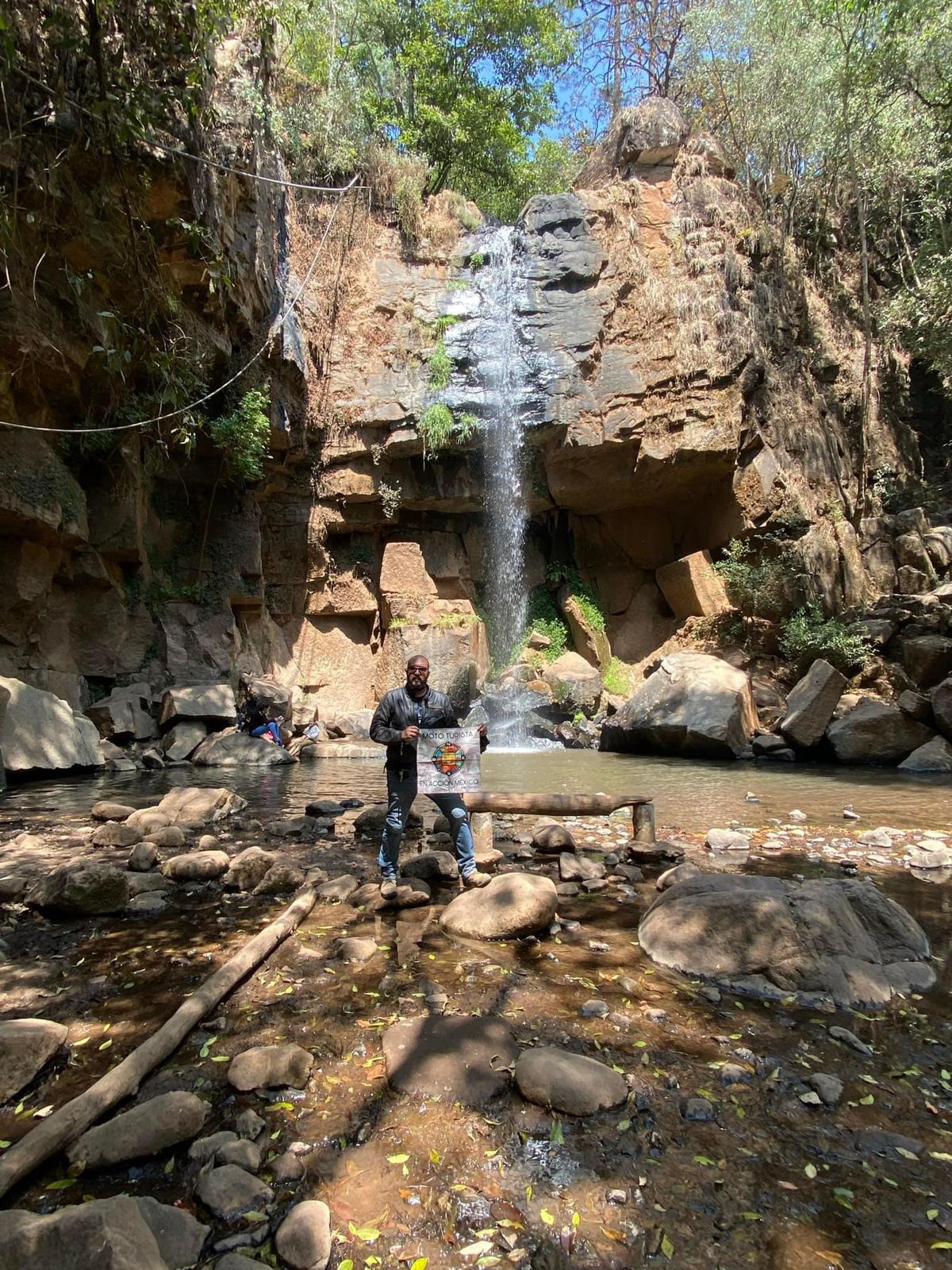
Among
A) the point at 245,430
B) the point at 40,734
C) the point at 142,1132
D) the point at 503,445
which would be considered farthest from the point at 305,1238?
the point at 503,445

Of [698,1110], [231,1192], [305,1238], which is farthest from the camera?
[698,1110]

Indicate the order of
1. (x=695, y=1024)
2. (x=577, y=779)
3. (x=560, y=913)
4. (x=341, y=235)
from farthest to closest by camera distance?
(x=341, y=235), (x=577, y=779), (x=560, y=913), (x=695, y=1024)

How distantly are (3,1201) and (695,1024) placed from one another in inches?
97.6

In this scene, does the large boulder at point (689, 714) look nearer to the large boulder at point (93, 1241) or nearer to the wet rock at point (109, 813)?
the wet rock at point (109, 813)

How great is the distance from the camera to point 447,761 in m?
4.68

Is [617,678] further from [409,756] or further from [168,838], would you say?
[409,756]

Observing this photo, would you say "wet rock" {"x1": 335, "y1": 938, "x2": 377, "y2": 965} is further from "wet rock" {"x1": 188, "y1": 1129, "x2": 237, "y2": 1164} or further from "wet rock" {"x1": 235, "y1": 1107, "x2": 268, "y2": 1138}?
"wet rock" {"x1": 188, "y1": 1129, "x2": 237, "y2": 1164}

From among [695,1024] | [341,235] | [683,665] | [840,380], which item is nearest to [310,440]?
[341,235]

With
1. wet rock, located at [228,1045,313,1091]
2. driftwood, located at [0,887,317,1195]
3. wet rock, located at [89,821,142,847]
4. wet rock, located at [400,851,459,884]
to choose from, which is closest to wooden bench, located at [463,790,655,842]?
wet rock, located at [400,851,459,884]

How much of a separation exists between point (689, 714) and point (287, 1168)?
12231 millimetres

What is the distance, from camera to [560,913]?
435cm

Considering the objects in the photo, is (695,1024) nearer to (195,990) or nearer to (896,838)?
(195,990)

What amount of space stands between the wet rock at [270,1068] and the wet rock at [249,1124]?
160mm

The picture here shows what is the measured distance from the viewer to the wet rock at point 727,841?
6.02m
